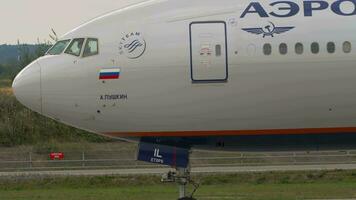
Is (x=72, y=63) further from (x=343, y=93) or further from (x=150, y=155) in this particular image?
(x=343, y=93)

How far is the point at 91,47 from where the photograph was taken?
57.2ft

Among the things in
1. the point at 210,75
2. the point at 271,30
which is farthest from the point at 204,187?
the point at 271,30

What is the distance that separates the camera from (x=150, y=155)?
57.9ft

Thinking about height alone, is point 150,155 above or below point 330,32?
below

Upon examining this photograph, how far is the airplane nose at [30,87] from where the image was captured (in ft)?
Result: 56.4

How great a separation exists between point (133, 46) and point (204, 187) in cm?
1753

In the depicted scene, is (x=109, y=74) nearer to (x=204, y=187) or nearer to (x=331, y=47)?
(x=331, y=47)

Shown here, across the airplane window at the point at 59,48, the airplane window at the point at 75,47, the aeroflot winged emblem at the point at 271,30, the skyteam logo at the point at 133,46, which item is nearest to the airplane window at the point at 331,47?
the aeroflot winged emblem at the point at 271,30

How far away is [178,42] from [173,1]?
1.07m

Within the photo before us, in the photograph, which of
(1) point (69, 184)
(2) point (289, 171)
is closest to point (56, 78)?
(1) point (69, 184)

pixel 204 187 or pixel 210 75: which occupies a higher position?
pixel 210 75

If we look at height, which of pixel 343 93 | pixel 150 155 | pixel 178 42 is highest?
pixel 178 42

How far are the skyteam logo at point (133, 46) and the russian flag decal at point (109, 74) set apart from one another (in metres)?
0.38

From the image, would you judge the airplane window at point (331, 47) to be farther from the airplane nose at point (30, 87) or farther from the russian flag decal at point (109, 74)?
the airplane nose at point (30, 87)
